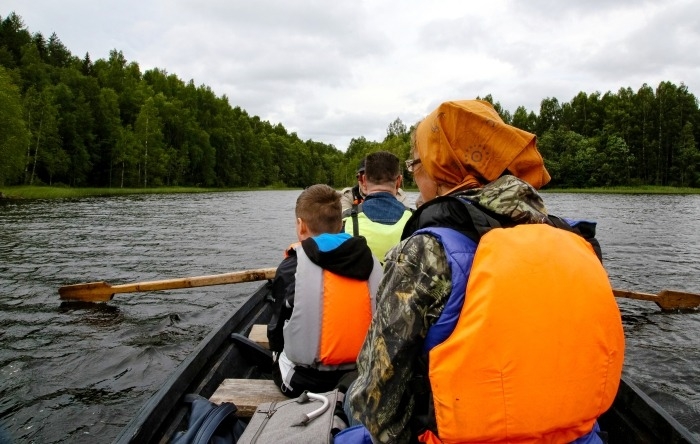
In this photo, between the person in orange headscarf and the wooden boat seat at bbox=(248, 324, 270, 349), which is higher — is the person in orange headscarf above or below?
above

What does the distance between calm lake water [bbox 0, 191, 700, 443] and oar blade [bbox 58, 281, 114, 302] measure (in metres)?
0.26

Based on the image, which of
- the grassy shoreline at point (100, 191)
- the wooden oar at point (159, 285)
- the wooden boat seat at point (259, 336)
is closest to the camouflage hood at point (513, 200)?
the wooden boat seat at point (259, 336)

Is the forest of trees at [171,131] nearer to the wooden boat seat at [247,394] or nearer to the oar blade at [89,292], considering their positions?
the oar blade at [89,292]

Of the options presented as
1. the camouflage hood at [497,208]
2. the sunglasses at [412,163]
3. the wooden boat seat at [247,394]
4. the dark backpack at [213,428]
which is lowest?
the wooden boat seat at [247,394]

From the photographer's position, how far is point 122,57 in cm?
8456

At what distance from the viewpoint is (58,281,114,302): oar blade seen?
766 centimetres

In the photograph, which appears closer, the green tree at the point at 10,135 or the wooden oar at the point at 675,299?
the wooden oar at the point at 675,299

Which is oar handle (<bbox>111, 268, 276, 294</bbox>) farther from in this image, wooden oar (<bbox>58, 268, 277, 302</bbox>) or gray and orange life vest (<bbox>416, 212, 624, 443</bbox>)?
gray and orange life vest (<bbox>416, 212, 624, 443</bbox>)

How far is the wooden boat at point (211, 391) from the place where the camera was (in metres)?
2.57

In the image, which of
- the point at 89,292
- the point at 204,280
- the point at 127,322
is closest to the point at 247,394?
the point at 204,280

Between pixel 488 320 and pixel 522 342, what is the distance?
122 millimetres

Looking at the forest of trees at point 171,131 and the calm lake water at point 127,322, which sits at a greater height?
the forest of trees at point 171,131

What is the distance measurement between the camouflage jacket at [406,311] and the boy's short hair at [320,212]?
1.56 m

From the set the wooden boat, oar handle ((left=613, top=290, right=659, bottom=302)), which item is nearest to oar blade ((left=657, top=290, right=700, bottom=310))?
oar handle ((left=613, top=290, right=659, bottom=302))
